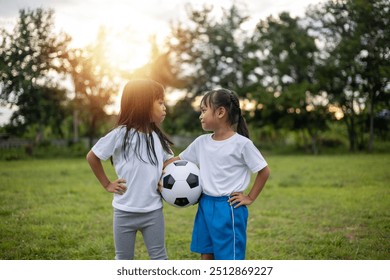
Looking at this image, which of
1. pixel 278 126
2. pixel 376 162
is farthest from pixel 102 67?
pixel 278 126

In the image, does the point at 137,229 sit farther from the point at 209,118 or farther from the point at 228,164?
the point at 209,118

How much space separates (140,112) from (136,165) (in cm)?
32

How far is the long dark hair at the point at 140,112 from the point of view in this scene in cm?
243

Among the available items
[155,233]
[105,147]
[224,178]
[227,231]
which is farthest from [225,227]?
[105,147]

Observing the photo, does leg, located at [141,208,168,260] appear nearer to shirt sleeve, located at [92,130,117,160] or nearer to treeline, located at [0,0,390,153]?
shirt sleeve, located at [92,130,117,160]

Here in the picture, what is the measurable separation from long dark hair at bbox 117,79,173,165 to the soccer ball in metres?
0.13

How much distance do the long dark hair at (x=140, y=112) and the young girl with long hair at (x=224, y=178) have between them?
12.1 inches

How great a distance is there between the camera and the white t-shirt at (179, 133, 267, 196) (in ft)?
7.84

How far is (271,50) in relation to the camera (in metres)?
16.0

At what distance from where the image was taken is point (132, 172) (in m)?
2.40

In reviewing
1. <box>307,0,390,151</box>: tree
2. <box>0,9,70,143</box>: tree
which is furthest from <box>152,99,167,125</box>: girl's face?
<box>307,0,390,151</box>: tree
